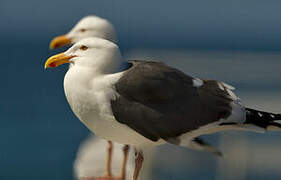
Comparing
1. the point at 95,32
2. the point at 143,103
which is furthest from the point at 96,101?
the point at 95,32

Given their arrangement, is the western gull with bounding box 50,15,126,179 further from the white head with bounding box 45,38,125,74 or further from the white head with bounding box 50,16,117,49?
the white head with bounding box 45,38,125,74

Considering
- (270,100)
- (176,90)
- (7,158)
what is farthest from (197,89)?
(7,158)

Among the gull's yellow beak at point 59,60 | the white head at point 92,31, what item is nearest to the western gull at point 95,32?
the white head at point 92,31

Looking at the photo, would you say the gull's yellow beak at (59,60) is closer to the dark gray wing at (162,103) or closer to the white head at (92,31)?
the dark gray wing at (162,103)

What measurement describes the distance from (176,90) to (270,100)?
9.37 ft

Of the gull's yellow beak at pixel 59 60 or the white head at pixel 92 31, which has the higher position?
the gull's yellow beak at pixel 59 60

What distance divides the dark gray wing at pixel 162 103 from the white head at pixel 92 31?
1.33 metres

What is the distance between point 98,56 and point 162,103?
479 mm

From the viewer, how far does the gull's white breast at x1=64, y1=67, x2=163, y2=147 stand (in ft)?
14.8

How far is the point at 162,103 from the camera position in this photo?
4.68 metres

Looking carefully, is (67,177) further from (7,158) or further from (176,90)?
(176,90)

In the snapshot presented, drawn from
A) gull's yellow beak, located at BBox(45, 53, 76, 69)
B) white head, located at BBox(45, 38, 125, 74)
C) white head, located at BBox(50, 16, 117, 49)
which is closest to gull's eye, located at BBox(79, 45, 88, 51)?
white head, located at BBox(45, 38, 125, 74)

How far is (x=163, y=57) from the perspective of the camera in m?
8.69

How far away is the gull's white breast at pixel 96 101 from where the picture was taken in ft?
14.8
